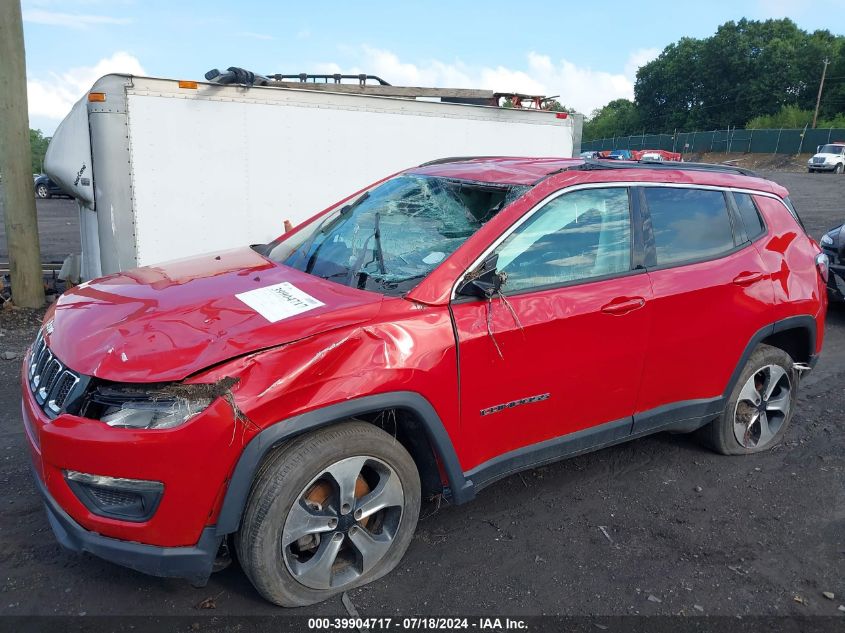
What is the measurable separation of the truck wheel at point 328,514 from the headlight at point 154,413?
0.36 meters

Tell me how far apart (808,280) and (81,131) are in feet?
19.9

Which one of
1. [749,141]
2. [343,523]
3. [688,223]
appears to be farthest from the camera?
[749,141]

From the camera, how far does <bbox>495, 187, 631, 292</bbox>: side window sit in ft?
9.99

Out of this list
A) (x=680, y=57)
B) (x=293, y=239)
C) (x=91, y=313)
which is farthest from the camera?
(x=680, y=57)

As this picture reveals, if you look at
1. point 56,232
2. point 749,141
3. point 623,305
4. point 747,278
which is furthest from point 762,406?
point 749,141

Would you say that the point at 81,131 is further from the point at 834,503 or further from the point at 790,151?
the point at 790,151

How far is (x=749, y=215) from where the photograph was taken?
3.95m

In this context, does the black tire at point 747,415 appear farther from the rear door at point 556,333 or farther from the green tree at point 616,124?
the green tree at point 616,124

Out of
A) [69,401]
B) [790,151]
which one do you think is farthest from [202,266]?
[790,151]

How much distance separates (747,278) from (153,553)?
3.31 m

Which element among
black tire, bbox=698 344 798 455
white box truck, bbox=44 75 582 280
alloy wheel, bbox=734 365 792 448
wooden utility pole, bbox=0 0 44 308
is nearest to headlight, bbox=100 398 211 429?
black tire, bbox=698 344 798 455

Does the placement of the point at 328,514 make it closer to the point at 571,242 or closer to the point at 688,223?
the point at 571,242

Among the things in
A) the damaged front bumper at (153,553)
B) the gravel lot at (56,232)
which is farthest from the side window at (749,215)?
the gravel lot at (56,232)

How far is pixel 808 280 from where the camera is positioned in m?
4.12
